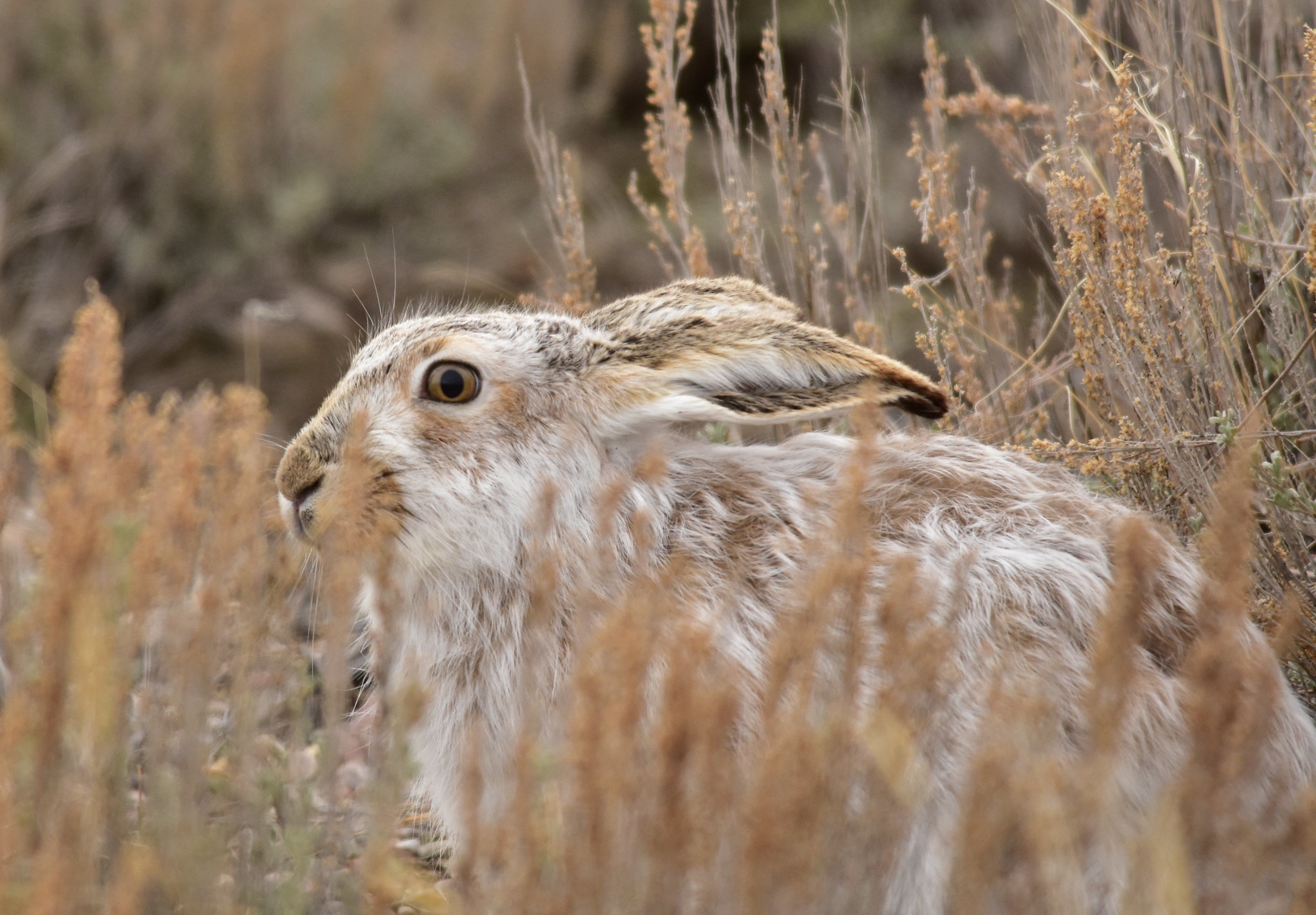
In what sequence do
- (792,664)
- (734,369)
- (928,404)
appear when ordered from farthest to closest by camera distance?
(734,369)
(928,404)
(792,664)

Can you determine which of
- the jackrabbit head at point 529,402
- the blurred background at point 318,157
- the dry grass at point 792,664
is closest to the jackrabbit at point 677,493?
the jackrabbit head at point 529,402

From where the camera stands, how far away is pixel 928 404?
2279mm

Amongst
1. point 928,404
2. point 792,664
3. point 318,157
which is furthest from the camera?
point 318,157

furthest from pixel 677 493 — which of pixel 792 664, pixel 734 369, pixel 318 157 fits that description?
pixel 318 157

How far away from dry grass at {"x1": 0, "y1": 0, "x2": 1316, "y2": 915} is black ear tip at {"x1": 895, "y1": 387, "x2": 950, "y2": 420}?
8.2 inches

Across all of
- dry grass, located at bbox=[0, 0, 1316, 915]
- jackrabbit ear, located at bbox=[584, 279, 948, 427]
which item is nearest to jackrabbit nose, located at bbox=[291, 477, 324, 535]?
dry grass, located at bbox=[0, 0, 1316, 915]

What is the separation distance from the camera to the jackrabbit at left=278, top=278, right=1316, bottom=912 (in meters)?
2.19

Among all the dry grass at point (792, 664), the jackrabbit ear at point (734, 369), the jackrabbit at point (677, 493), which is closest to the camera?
the dry grass at point (792, 664)

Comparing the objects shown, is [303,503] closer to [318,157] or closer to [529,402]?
[529,402]

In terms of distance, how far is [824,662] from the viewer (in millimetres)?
2117

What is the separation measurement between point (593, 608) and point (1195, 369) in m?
1.37

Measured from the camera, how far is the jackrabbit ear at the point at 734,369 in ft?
7.53

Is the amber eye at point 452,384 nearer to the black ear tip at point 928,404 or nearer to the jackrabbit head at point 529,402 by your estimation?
the jackrabbit head at point 529,402

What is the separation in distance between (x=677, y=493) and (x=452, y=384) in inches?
18.4
